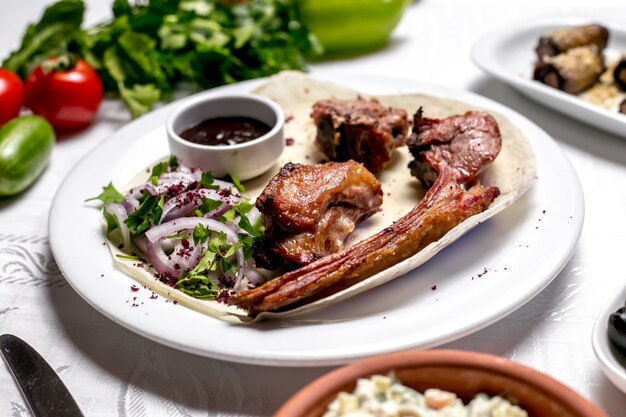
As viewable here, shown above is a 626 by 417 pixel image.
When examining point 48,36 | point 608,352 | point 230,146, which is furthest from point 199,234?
point 48,36

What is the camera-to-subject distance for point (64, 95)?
499 centimetres

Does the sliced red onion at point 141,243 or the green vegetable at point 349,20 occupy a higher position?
the green vegetable at point 349,20

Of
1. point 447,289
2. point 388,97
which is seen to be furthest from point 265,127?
point 447,289

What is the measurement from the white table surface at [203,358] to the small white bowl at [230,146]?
954 millimetres

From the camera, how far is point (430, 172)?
12.5ft

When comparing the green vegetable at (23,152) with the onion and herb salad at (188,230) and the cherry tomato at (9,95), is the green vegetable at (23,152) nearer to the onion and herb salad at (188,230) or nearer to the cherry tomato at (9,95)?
the cherry tomato at (9,95)

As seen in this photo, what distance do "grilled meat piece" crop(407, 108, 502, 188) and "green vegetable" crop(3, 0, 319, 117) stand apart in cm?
180

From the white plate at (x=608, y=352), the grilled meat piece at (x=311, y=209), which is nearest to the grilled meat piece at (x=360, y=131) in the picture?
the grilled meat piece at (x=311, y=209)

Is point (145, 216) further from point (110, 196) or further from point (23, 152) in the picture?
point (23, 152)

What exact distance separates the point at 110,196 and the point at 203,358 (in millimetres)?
1082

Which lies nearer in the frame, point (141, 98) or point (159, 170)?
point (159, 170)

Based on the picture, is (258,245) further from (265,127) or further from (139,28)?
(139,28)

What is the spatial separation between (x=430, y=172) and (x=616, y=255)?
1.04 metres

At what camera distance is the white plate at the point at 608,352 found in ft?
8.45
